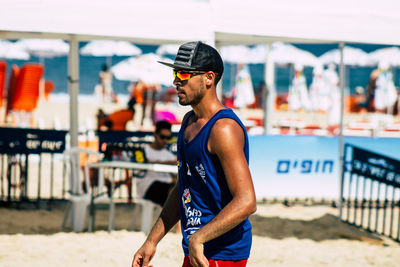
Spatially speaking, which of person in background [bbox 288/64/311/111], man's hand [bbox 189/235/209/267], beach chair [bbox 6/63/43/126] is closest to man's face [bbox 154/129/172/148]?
man's hand [bbox 189/235/209/267]

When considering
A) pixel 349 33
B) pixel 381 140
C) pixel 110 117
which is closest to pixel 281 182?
pixel 381 140

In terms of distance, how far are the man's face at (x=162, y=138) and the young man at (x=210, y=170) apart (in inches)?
171

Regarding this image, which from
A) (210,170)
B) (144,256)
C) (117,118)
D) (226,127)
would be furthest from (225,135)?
(117,118)

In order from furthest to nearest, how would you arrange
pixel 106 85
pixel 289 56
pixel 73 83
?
pixel 106 85 < pixel 289 56 < pixel 73 83

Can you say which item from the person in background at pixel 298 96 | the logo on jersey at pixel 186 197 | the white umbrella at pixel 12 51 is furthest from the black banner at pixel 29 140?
the white umbrella at pixel 12 51

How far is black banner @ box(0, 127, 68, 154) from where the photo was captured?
7715mm

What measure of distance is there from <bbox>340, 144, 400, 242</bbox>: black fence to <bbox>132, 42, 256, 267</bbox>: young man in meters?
4.60

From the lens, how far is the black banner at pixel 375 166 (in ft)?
22.3

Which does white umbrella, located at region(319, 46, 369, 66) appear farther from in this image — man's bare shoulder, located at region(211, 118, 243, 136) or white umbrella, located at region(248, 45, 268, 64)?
man's bare shoulder, located at region(211, 118, 243, 136)

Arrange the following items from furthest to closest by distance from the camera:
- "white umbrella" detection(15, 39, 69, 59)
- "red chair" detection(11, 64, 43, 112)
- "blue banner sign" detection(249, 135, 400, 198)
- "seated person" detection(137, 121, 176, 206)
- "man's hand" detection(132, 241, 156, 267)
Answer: "white umbrella" detection(15, 39, 69, 59) < "red chair" detection(11, 64, 43, 112) < "blue banner sign" detection(249, 135, 400, 198) < "seated person" detection(137, 121, 176, 206) < "man's hand" detection(132, 241, 156, 267)

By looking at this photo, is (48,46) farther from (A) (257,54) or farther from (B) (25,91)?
(A) (257,54)

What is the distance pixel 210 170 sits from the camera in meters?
2.41

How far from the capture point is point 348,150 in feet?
27.6

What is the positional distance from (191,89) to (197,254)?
68 centimetres
